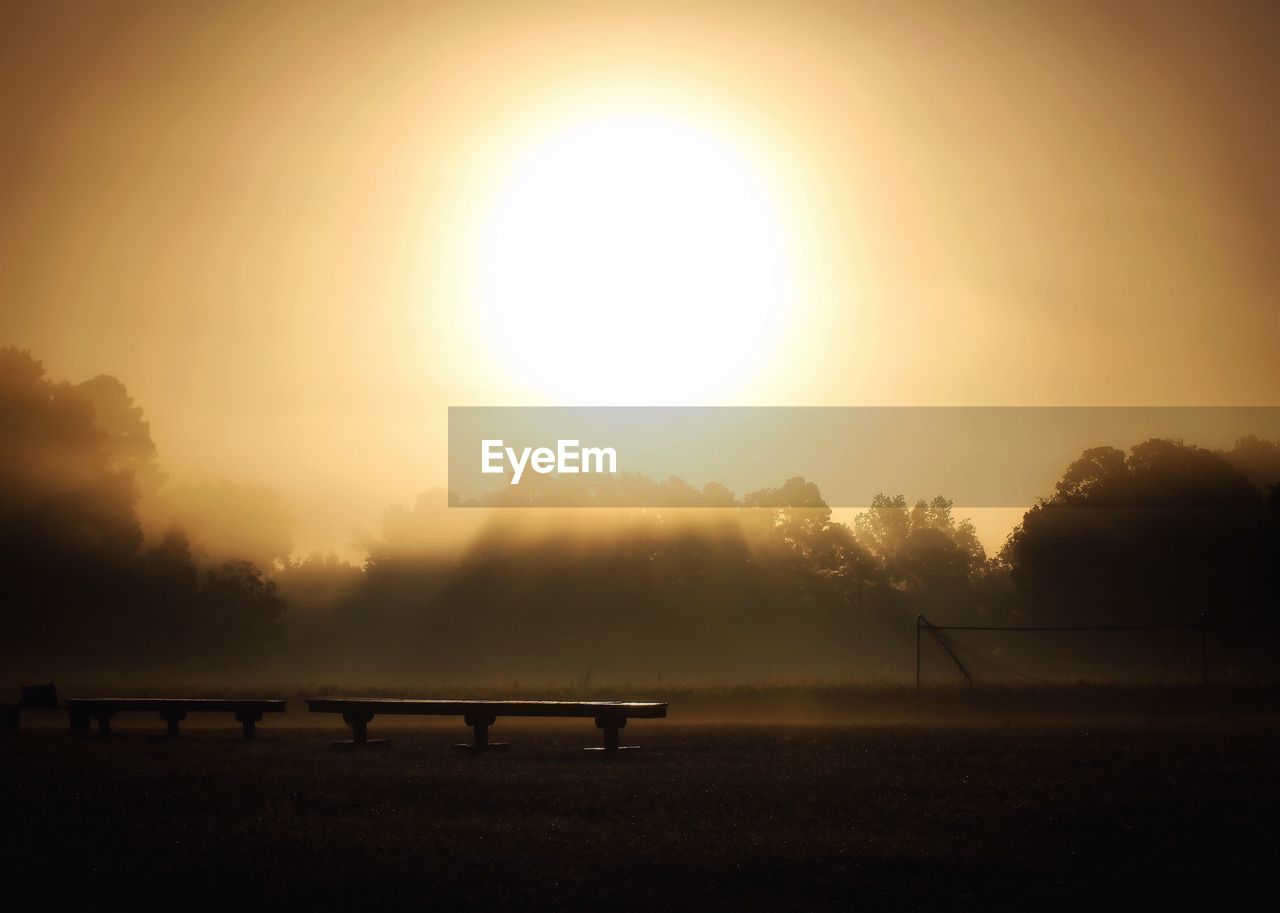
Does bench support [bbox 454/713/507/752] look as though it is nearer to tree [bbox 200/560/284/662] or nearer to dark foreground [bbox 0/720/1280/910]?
dark foreground [bbox 0/720/1280/910]

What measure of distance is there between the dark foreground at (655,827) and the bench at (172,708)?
2.89 m

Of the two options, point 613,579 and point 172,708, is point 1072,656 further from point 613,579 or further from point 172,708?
point 172,708

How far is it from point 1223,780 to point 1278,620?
2105 inches

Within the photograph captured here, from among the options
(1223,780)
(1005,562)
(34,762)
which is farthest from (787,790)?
(1005,562)

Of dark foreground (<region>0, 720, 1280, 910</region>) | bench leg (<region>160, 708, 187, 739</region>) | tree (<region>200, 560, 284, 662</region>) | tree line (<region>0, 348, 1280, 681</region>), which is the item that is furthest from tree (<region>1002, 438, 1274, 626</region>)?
bench leg (<region>160, 708, 187, 739</region>)

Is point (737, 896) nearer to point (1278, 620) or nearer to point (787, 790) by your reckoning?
point (787, 790)

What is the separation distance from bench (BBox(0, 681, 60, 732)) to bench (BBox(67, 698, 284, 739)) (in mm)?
1752

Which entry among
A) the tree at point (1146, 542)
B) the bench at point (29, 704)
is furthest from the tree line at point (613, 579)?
the bench at point (29, 704)

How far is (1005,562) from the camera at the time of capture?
91.8m

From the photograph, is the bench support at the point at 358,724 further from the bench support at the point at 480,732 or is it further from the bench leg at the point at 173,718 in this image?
the bench leg at the point at 173,718

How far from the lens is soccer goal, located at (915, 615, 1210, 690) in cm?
4300

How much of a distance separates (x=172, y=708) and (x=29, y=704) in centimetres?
516

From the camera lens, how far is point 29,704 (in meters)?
28.3

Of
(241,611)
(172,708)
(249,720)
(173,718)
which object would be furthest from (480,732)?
(241,611)
